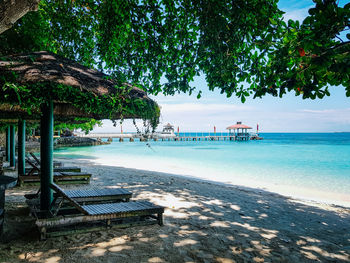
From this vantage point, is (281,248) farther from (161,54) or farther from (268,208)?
(161,54)

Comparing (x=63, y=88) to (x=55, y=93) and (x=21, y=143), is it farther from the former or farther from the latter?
(x=21, y=143)

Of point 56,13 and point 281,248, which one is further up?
point 56,13

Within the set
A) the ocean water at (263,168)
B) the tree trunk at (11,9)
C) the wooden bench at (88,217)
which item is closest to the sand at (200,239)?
the wooden bench at (88,217)

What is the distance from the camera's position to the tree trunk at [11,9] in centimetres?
243

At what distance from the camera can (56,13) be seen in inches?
332

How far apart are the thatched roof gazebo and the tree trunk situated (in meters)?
0.78

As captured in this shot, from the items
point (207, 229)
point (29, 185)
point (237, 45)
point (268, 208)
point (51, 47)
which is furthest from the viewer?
point (51, 47)

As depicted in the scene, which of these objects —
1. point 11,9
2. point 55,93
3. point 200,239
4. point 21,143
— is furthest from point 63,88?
point 21,143

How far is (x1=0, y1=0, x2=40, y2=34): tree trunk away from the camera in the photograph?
7.97 ft

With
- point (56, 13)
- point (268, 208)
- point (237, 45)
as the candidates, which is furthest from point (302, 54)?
point (56, 13)

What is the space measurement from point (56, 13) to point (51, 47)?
1.26m

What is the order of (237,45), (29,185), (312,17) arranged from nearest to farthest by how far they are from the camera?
(312,17)
(237,45)
(29,185)

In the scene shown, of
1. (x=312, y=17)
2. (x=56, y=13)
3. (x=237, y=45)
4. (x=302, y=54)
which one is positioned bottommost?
(x=302, y=54)

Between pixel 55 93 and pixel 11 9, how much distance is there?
1.12m
